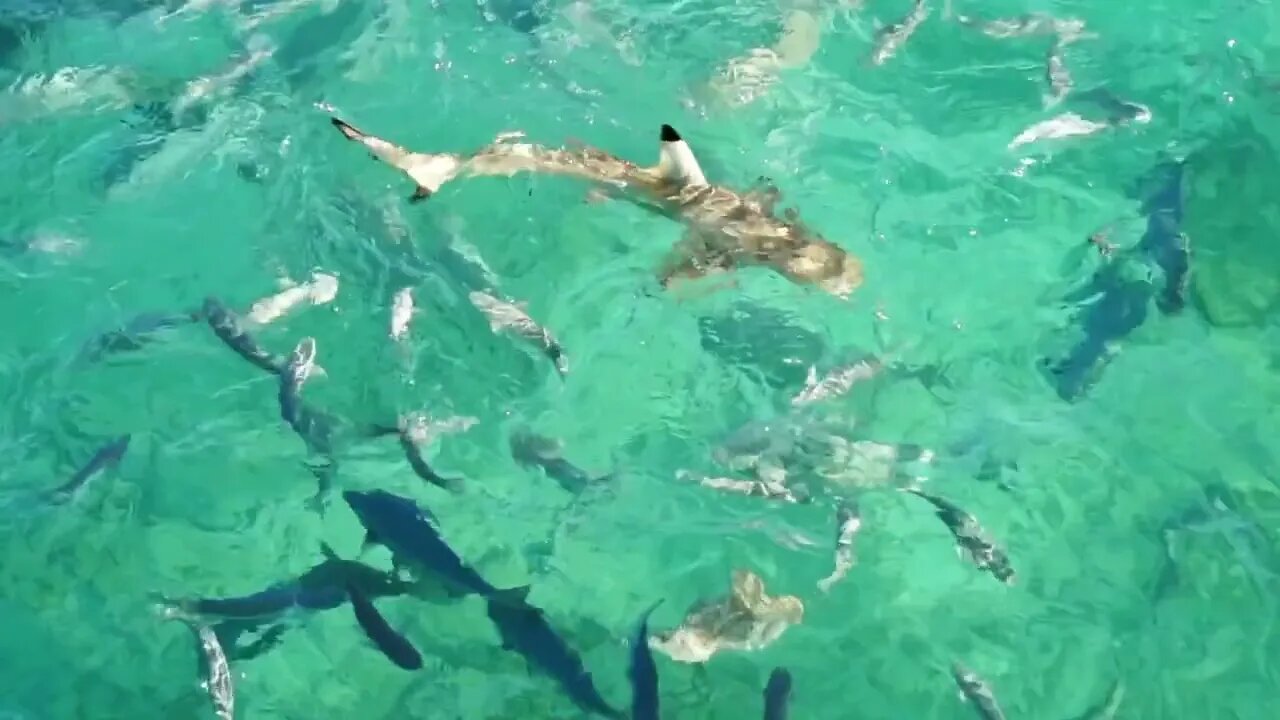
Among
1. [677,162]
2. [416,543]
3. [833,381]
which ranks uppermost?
[677,162]

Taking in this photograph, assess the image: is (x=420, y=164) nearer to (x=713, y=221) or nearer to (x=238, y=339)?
(x=238, y=339)

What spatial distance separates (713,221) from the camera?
5344 millimetres

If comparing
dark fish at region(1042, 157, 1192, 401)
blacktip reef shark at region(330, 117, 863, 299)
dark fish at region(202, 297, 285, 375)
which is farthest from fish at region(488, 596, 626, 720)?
dark fish at region(1042, 157, 1192, 401)

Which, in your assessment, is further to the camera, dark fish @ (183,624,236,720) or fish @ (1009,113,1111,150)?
fish @ (1009,113,1111,150)

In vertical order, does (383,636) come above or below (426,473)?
below

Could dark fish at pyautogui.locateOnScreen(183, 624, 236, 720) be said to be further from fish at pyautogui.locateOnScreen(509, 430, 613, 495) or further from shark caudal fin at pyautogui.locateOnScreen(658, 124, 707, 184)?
shark caudal fin at pyautogui.locateOnScreen(658, 124, 707, 184)

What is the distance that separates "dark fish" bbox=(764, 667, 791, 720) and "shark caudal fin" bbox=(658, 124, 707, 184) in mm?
2017

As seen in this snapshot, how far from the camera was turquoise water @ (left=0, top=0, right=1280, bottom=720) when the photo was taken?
449 cm

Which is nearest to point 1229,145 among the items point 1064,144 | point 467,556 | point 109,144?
point 1064,144

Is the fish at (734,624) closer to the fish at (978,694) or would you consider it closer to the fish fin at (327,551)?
the fish at (978,694)

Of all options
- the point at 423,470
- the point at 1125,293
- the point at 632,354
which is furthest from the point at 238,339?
the point at 1125,293

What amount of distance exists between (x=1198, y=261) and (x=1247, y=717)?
2219 millimetres

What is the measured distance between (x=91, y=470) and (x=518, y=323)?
6.30ft

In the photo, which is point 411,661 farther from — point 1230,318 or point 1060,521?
point 1230,318
